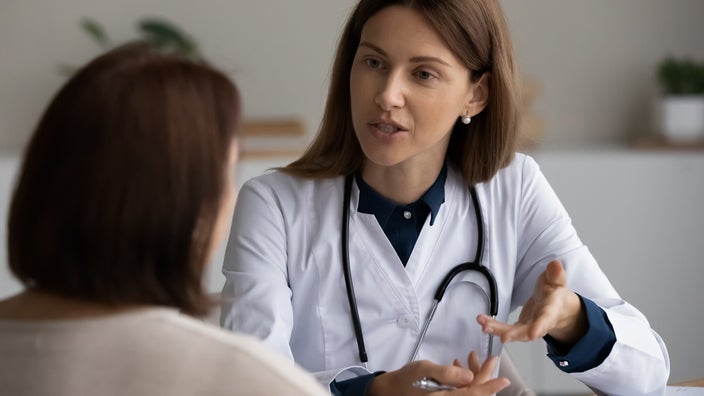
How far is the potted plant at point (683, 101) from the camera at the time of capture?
133 inches

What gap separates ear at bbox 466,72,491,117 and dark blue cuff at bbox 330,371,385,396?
0.54m

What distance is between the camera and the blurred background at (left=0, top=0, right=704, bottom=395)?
332 centimetres

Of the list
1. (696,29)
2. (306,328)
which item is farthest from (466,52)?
(696,29)

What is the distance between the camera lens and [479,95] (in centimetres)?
176

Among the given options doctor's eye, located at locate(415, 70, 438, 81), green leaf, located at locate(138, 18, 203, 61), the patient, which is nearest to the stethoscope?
doctor's eye, located at locate(415, 70, 438, 81)

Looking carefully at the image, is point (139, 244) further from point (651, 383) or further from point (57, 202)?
point (651, 383)

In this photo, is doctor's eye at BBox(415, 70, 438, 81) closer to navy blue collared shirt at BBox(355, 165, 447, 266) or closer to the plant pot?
navy blue collared shirt at BBox(355, 165, 447, 266)

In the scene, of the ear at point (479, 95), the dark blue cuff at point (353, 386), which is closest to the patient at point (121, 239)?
the dark blue cuff at point (353, 386)

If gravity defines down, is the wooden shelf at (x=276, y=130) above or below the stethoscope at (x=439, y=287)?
below

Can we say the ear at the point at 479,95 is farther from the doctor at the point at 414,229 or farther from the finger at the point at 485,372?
the finger at the point at 485,372

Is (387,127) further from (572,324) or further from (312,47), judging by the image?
(312,47)

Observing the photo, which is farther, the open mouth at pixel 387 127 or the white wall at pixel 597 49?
the white wall at pixel 597 49

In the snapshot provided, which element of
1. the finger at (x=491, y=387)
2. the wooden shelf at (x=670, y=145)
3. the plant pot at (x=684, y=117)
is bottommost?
the wooden shelf at (x=670, y=145)

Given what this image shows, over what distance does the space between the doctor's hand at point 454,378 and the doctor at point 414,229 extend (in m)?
0.13
